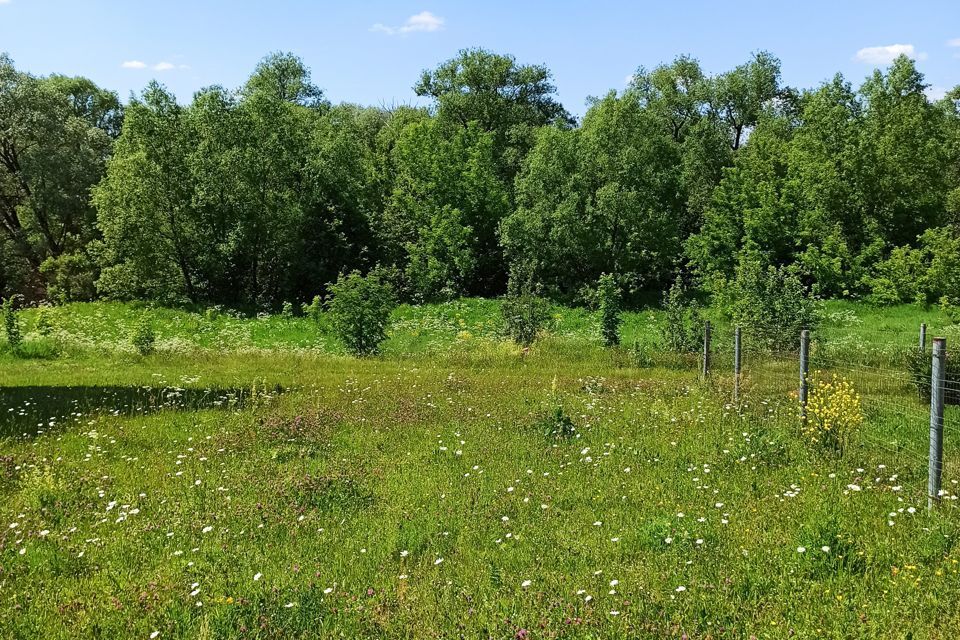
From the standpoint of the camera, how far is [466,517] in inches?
261

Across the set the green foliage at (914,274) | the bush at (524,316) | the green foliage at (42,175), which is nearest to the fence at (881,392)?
the bush at (524,316)

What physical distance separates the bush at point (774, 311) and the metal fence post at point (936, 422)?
13.0 metres

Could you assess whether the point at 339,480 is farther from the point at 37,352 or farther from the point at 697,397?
the point at 37,352

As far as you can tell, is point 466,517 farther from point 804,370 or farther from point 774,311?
point 774,311

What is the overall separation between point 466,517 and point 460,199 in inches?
1435

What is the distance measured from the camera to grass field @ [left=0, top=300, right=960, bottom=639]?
4.73 metres

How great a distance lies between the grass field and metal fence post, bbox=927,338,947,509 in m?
0.19

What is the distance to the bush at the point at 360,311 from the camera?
68.7 feet

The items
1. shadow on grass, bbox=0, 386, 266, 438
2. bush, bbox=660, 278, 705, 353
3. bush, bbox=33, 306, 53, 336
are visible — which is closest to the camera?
shadow on grass, bbox=0, 386, 266, 438

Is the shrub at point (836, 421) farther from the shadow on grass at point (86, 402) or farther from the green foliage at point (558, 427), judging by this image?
the shadow on grass at point (86, 402)

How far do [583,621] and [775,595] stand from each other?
4.96 feet

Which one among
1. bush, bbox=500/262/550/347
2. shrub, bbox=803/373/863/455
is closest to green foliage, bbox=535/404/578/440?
shrub, bbox=803/373/863/455

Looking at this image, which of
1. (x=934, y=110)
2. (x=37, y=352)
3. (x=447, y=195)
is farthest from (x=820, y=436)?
(x=934, y=110)

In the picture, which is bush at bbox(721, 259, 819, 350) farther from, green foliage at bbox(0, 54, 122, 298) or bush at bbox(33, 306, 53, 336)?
green foliage at bbox(0, 54, 122, 298)
